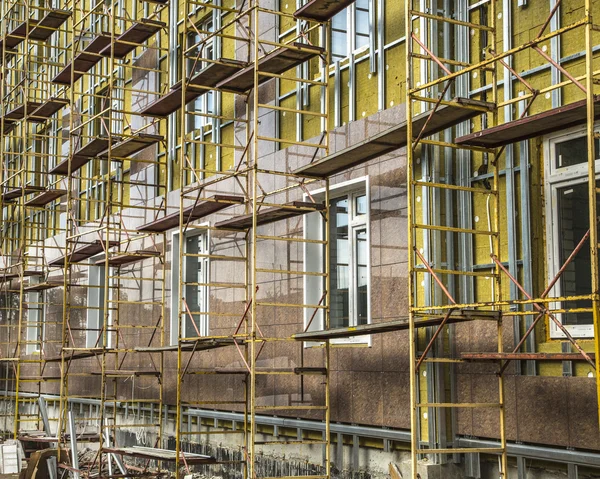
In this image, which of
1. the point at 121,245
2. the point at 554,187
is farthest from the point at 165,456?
the point at 121,245

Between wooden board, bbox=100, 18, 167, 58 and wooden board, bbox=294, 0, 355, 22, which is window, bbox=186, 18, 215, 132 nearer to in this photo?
wooden board, bbox=100, 18, 167, 58

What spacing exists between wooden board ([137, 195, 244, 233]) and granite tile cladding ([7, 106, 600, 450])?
682 mm

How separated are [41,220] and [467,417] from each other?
19.0 metres

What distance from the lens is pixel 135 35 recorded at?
19.7 m

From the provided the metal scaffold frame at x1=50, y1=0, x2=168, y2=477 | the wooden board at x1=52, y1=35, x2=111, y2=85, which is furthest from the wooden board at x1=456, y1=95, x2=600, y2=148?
the wooden board at x1=52, y1=35, x2=111, y2=85

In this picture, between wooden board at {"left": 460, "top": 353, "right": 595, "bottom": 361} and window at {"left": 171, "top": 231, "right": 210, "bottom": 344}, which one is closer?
wooden board at {"left": 460, "top": 353, "right": 595, "bottom": 361}

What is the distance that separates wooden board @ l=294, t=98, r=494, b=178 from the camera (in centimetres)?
1029

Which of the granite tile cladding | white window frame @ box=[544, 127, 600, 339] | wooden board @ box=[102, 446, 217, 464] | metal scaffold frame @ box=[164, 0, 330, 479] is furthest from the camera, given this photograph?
wooden board @ box=[102, 446, 217, 464]

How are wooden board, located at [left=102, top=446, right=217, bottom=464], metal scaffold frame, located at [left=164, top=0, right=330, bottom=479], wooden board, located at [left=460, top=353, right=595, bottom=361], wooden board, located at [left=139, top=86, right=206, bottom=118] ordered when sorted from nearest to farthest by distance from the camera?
1. wooden board, located at [left=460, top=353, right=595, bottom=361]
2. metal scaffold frame, located at [left=164, top=0, right=330, bottom=479]
3. wooden board, located at [left=102, top=446, right=217, bottom=464]
4. wooden board, located at [left=139, top=86, right=206, bottom=118]

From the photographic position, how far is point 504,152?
11062mm

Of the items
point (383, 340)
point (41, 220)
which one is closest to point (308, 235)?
point (383, 340)

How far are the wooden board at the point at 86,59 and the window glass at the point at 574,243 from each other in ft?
41.9

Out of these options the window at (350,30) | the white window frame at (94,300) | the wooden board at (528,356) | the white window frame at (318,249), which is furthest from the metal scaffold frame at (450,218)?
the white window frame at (94,300)

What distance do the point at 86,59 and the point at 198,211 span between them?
24.7ft
